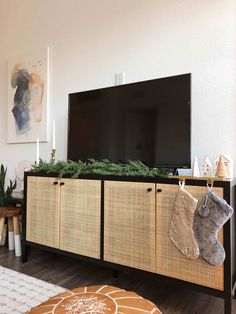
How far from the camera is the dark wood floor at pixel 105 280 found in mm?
1418

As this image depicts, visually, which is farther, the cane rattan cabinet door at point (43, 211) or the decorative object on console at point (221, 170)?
the cane rattan cabinet door at point (43, 211)

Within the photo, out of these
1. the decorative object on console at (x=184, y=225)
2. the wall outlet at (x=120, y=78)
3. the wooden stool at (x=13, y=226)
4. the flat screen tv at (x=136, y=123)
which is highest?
the wall outlet at (x=120, y=78)

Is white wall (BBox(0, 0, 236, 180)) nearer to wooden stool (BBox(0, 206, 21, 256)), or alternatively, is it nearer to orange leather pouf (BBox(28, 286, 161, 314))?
wooden stool (BBox(0, 206, 21, 256))

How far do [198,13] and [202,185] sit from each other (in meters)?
1.36

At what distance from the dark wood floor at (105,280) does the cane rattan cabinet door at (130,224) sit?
143 millimetres

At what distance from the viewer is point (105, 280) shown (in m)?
1.73

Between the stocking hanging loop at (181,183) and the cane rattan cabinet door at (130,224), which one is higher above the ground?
the stocking hanging loop at (181,183)

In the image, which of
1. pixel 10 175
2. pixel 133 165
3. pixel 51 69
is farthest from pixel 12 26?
pixel 133 165

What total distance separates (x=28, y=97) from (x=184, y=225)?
228cm

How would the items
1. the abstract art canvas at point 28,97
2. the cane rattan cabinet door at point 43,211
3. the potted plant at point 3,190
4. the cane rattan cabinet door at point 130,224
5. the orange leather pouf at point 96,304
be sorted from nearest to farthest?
the orange leather pouf at point 96,304, the cane rattan cabinet door at point 130,224, the cane rattan cabinet door at point 43,211, the potted plant at point 3,190, the abstract art canvas at point 28,97

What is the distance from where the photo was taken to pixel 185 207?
50.9 inches

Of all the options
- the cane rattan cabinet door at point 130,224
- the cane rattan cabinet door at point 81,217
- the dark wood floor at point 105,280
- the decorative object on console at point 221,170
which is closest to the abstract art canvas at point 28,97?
the cane rattan cabinet door at point 81,217

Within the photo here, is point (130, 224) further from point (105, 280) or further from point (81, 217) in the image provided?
point (105, 280)

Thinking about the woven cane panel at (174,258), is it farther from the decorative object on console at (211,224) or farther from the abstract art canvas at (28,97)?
the abstract art canvas at (28,97)
